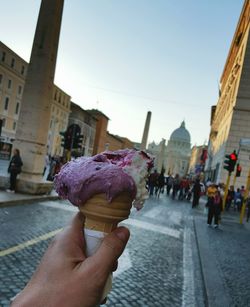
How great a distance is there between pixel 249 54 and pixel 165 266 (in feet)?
79.9

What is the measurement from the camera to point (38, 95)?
40.0 feet

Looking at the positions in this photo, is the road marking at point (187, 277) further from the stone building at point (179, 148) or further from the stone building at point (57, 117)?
the stone building at point (179, 148)

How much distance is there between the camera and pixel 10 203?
32.2ft

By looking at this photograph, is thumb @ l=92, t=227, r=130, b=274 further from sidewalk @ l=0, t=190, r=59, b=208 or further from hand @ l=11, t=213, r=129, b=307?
sidewalk @ l=0, t=190, r=59, b=208

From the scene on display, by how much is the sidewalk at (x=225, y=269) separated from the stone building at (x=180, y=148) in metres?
149

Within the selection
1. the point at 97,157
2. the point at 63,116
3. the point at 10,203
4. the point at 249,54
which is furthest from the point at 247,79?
the point at 63,116

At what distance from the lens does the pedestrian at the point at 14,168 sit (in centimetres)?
1168

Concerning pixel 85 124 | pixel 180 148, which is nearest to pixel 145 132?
pixel 85 124

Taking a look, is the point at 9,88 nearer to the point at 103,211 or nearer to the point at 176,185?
the point at 176,185

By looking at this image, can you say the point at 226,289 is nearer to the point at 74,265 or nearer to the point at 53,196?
the point at 74,265

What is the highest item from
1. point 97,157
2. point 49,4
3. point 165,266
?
point 49,4

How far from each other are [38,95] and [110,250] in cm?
1140

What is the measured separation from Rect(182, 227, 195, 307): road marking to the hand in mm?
3519

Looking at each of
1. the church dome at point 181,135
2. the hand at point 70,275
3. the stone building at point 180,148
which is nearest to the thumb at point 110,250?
the hand at point 70,275
